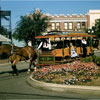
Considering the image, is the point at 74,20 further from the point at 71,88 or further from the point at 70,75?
the point at 71,88

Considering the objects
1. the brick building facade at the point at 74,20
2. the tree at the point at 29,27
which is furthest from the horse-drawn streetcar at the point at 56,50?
the brick building facade at the point at 74,20

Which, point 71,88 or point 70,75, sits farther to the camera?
point 70,75

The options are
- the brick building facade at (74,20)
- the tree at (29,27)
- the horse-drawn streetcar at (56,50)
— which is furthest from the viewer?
the brick building facade at (74,20)

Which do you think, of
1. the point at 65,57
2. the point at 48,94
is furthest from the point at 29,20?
the point at 48,94

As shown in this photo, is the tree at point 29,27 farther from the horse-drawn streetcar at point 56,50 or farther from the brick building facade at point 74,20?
the horse-drawn streetcar at point 56,50

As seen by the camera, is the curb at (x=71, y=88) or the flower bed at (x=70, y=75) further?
the flower bed at (x=70, y=75)

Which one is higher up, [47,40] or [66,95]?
[47,40]

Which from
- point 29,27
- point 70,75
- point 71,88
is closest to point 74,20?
point 29,27

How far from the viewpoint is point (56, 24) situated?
214 ft

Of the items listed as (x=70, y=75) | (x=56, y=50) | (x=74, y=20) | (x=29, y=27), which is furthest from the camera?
(x=74, y=20)

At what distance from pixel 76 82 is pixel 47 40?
7202 mm

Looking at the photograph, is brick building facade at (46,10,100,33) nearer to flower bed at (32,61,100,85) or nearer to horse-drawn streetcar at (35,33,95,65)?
horse-drawn streetcar at (35,33,95,65)

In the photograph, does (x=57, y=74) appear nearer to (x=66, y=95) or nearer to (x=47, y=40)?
(x=66, y=95)

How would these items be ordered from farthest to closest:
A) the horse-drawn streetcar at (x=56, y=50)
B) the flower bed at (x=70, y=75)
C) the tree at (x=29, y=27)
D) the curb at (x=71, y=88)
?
the tree at (x=29, y=27) < the horse-drawn streetcar at (x=56, y=50) < the flower bed at (x=70, y=75) < the curb at (x=71, y=88)
